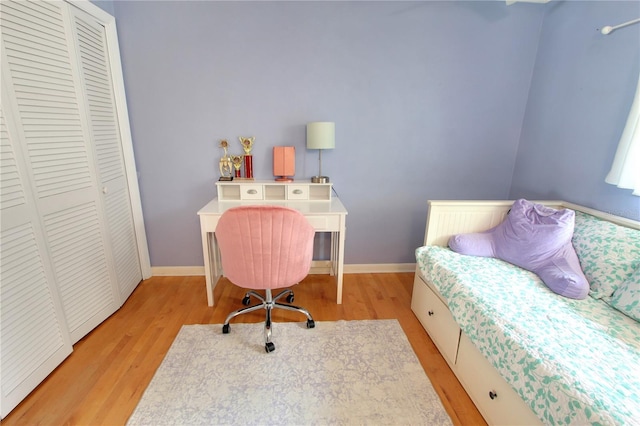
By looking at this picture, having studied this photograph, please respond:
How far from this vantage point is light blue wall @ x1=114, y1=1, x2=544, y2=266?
2.17 metres

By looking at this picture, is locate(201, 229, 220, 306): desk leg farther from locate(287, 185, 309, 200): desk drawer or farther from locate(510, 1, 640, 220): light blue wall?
locate(510, 1, 640, 220): light blue wall

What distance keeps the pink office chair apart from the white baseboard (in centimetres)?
101

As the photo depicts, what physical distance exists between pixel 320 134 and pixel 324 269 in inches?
51.2

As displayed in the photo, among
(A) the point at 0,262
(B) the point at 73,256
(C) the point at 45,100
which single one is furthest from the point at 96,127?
(A) the point at 0,262

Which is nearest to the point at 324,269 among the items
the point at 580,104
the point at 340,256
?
the point at 340,256

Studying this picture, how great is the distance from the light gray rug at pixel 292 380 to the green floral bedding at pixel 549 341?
460mm

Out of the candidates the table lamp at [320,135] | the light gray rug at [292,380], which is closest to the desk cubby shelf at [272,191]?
the table lamp at [320,135]

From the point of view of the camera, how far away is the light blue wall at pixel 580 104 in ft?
5.63

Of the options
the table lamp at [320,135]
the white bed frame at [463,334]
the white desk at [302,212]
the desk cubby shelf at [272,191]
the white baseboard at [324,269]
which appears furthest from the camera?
the white baseboard at [324,269]

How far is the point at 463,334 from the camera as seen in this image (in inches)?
58.9

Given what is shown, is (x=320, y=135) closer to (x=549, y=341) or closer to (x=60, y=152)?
(x=60, y=152)

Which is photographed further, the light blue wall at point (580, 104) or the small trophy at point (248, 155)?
the small trophy at point (248, 155)

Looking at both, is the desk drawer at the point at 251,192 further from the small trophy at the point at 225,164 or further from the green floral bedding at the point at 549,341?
the green floral bedding at the point at 549,341

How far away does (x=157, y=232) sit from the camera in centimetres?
253
